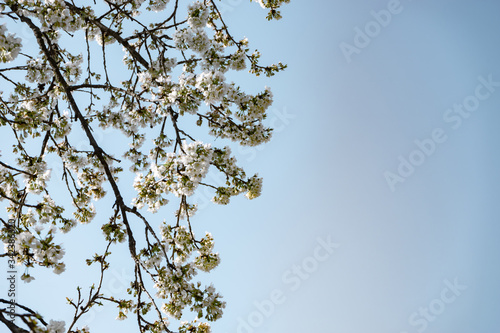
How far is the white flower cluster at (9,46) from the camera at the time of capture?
4.99m

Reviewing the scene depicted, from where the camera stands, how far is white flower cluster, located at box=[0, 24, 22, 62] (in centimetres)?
499

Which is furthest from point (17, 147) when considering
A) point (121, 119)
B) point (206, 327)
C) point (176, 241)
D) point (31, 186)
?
point (206, 327)

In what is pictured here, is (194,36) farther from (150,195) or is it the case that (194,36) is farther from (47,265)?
(47,265)

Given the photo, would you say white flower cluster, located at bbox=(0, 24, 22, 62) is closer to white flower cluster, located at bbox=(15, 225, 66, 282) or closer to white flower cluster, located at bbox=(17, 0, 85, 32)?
white flower cluster, located at bbox=(17, 0, 85, 32)

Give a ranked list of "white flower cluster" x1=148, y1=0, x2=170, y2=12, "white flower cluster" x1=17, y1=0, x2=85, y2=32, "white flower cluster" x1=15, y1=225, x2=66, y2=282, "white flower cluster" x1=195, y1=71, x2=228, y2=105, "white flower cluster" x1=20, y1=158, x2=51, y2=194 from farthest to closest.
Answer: "white flower cluster" x1=148, y1=0, x2=170, y2=12 < "white flower cluster" x1=20, y1=158, x2=51, y2=194 < "white flower cluster" x1=17, y1=0, x2=85, y2=32 < "white flower cluster" x1=195, y1=71, x2=228, y2=105 < "white flower cluster" x1=15, y1=225, x2=66, y2=282

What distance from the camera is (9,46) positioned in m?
5.11

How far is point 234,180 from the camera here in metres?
5.90

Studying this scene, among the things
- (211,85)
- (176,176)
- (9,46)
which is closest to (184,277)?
(176,176)

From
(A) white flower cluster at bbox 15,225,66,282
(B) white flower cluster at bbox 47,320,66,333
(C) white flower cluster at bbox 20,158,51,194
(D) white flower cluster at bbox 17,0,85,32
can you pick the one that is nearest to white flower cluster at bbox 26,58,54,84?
(D) white flower cluster at bbox 17,0,85,32

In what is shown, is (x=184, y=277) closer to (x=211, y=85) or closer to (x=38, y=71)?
(x=211, y=85)

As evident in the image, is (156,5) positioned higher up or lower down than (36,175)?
higher up

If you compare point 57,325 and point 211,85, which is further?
point 211,85

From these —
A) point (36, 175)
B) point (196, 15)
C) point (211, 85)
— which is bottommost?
point (211, 85)

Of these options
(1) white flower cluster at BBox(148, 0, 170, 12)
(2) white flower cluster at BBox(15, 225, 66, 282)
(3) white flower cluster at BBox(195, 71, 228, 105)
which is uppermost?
(1) white flower cluster at BBox(148, 0, 170, 12)
